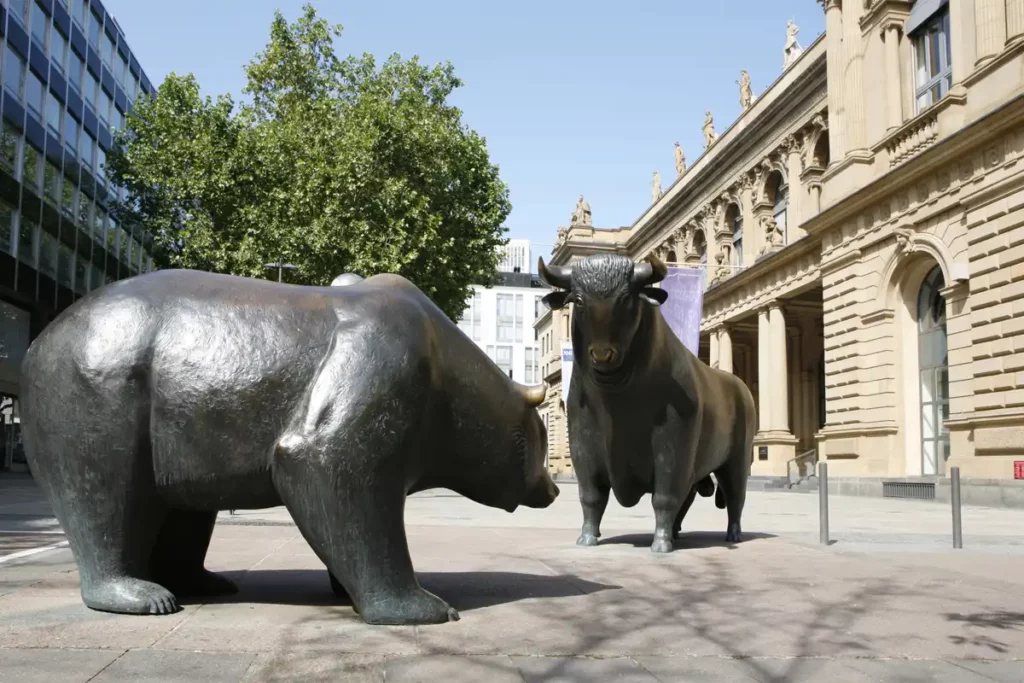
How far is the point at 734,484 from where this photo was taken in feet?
29.9

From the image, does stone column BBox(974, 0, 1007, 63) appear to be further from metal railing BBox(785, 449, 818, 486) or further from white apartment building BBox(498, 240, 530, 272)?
white apartment building BBox(498, 240, 530, 272)

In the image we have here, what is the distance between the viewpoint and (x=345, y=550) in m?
4.02

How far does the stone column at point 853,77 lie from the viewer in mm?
28344

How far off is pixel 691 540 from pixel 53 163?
3484 centimetres

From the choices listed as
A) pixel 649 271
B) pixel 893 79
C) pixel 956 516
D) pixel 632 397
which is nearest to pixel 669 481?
pixel 632 397

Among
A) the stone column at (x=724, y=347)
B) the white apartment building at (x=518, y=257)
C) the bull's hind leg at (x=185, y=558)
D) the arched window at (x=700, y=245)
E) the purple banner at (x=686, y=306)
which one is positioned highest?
the white apartment building at (x=518, y=257)

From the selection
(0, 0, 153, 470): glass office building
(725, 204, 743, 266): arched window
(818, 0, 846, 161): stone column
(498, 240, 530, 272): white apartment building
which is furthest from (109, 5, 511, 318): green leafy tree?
(498, 240, 530, 272): white apartment building

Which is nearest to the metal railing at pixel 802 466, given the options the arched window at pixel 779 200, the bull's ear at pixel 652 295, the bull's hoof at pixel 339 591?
the arched window at pixel 779 200

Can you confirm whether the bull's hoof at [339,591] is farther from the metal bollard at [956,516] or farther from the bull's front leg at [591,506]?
the metal bollard at [956,516]

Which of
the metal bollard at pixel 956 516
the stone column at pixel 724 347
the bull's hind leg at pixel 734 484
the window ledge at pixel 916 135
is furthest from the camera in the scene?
the stone column at pixel 724 347

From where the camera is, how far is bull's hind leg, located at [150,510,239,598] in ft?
15.9

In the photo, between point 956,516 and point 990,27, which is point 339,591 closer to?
point 956,516

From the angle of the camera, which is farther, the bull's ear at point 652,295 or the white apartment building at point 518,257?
the white apartment building at point 518,257

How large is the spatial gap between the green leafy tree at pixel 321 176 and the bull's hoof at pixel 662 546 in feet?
62.5
